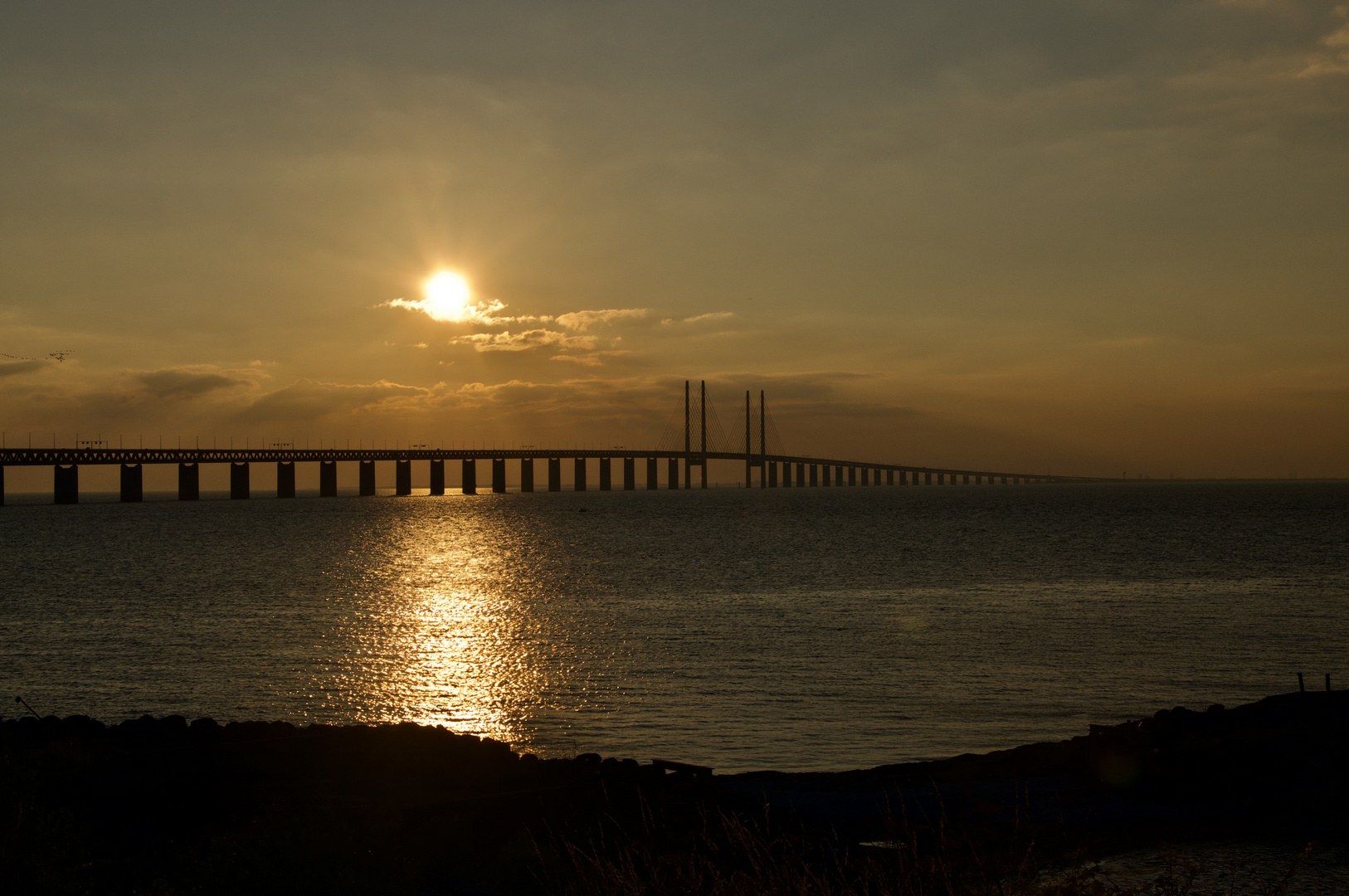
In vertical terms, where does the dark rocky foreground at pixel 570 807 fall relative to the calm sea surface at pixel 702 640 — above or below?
above

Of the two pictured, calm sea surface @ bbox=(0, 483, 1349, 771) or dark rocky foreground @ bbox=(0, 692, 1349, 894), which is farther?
calm sea surface @ bbox=(0, 483, 1349, 771)

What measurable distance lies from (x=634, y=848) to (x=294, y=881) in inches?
139

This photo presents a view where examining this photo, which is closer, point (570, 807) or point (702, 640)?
point (570, 807)

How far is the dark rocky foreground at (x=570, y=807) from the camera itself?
9.70 meters

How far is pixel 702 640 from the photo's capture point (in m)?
32.0

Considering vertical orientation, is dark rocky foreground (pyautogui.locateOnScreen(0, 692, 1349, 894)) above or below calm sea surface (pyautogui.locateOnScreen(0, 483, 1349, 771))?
above

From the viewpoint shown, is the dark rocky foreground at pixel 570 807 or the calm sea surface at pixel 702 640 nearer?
the dark rocky foreground at pixel 570 807

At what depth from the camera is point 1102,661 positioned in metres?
26.9

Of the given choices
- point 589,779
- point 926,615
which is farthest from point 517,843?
point 926,615

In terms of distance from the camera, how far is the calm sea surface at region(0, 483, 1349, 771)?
21.0 metres

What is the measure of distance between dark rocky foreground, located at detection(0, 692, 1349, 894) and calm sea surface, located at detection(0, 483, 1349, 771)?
325cm

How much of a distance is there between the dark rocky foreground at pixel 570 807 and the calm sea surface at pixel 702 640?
3.25 metres

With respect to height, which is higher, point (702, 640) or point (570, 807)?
point (570, 807)

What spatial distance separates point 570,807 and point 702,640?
19139mm
